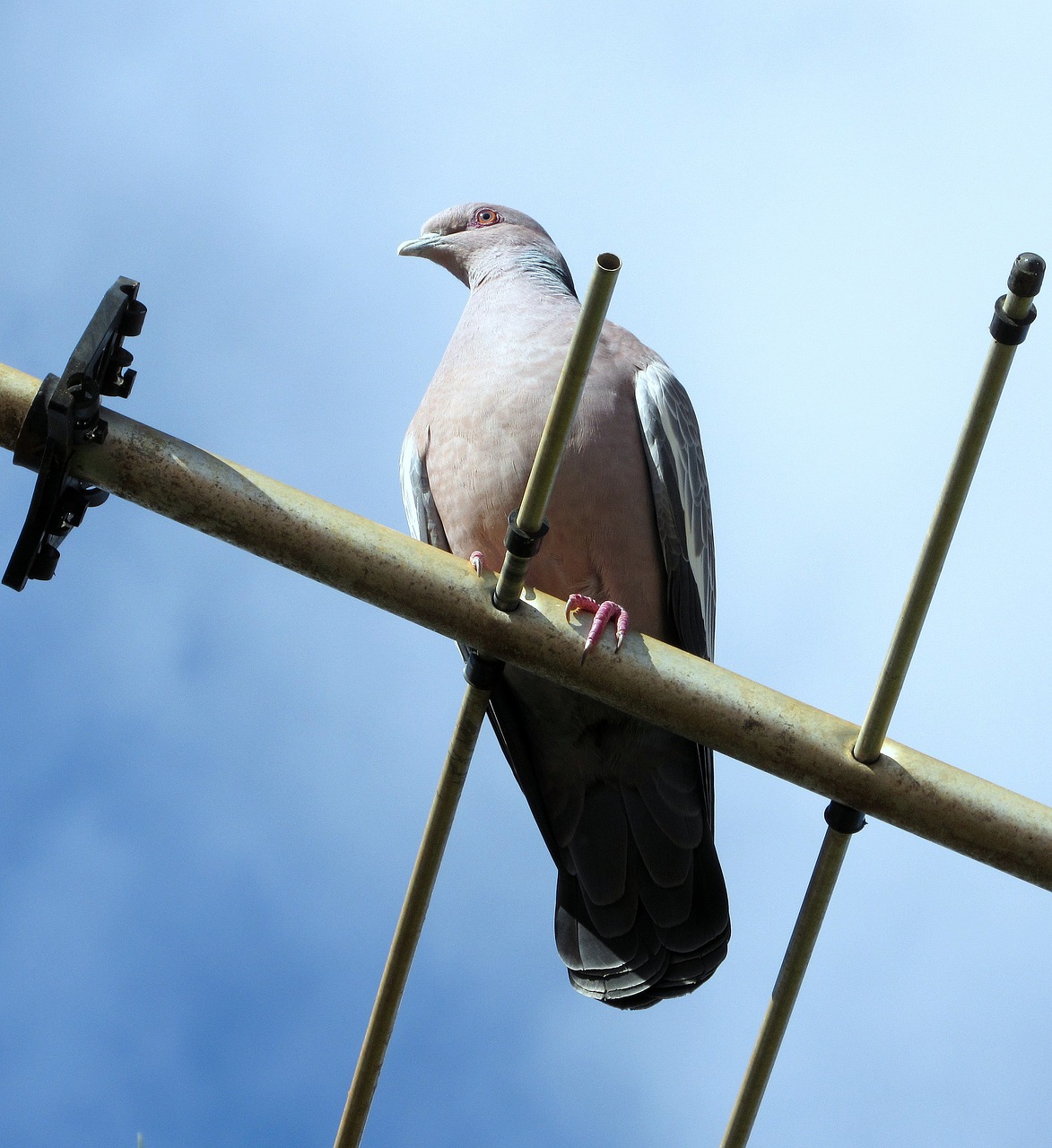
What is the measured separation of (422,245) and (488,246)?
A: 364mm

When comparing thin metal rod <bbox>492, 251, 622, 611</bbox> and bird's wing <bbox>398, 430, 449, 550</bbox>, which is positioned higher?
bird's wing <bbox>398, 430, 449, 550</bbox>

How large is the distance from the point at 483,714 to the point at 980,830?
46.8 inches

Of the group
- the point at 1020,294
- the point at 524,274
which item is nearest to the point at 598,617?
the point at 1020,294

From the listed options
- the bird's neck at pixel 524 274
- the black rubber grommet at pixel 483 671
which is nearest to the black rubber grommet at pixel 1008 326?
the black rubber grommet at pixel 483 671

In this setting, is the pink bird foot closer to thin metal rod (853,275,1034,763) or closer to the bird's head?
thin metal rod (853,275,1034,763)

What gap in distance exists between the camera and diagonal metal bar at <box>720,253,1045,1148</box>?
9.52ft

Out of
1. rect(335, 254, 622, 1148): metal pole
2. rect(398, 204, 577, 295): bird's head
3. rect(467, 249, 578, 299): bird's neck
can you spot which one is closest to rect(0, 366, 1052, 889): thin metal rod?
rect(335, 254, 622, 1148): metal pole

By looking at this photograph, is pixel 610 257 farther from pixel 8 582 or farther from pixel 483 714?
pixel 8 582

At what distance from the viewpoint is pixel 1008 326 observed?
2.90 metres

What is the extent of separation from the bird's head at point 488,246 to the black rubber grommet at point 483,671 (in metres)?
2.52

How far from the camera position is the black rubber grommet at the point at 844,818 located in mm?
3309

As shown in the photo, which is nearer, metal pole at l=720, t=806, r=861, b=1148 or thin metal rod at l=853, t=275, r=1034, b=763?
thin metal rod at l=853, t=275, r=1034, b=763

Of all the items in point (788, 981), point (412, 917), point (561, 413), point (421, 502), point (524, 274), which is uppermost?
point (524, 274)

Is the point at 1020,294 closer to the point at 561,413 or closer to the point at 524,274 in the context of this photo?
the point at 561,413
